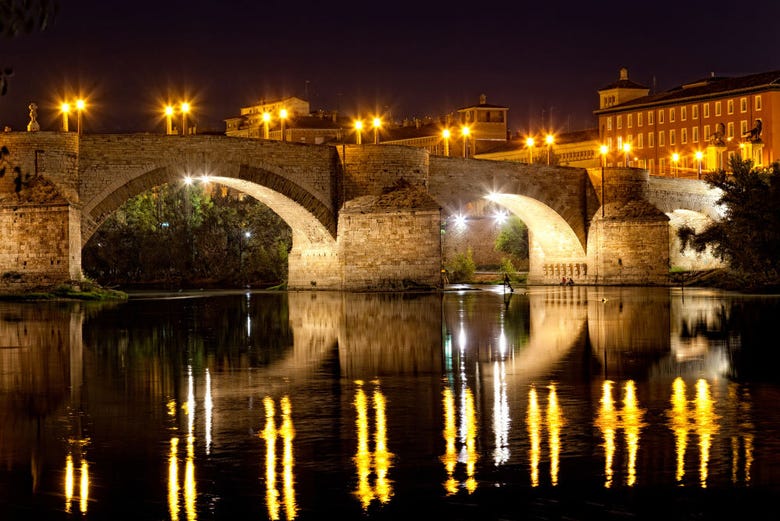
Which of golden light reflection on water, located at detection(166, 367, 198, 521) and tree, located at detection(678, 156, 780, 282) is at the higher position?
tree, located at detection(678, 156, 780, 282)

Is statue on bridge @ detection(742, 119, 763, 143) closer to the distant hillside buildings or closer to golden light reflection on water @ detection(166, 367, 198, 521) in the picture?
the distant hillside buildings

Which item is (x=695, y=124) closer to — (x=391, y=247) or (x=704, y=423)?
(x=391, y=247)

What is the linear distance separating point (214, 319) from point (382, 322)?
4002 mm

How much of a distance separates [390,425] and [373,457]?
1.52m

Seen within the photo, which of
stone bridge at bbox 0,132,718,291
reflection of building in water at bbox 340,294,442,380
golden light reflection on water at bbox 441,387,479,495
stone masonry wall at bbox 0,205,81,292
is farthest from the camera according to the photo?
stone bridge at bbox 0,132,718,291

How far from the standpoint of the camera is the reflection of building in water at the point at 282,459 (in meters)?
8.48

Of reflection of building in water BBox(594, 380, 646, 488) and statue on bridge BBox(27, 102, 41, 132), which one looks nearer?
reflection of building in water BBox(594, 380, 646, 488)

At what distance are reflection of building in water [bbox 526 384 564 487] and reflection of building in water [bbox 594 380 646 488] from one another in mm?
363

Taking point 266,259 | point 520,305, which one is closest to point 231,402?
point 520,305

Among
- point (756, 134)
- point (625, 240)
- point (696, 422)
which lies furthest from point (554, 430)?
point (756, 134)

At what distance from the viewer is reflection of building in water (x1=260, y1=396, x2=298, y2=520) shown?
8.48 meters

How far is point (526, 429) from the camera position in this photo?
36.8 feet

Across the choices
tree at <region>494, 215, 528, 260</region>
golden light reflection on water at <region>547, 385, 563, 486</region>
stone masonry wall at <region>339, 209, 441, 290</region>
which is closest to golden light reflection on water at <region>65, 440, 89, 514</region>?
golden light reflection on water at <region>547, 385, 563, 486</region>

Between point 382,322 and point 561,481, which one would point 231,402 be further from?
point 382,322
